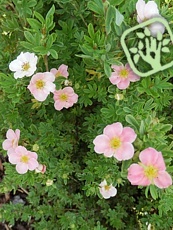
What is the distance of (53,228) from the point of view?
1.92m

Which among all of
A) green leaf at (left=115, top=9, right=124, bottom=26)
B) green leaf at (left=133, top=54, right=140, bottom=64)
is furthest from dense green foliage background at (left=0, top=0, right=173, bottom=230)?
green leaf at (left=133, top=54, right=140, bottom=64)

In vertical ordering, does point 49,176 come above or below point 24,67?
below

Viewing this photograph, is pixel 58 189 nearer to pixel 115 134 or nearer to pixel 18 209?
pixel 18 209

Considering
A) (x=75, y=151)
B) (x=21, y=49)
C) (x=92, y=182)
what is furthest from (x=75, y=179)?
(x=21, y=49)

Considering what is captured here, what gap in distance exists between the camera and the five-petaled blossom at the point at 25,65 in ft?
4.51

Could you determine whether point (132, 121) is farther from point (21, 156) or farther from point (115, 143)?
point (21, 156)

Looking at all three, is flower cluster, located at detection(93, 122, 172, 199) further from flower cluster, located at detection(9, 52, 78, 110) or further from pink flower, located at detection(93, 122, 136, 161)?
flower cluster, located at detection(9, 52, 78, 110)

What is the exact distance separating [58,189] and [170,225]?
1.53 feet

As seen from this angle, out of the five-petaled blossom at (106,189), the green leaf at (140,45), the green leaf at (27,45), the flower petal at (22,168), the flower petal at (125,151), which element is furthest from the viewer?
the five-petaled blossom at (106,189)

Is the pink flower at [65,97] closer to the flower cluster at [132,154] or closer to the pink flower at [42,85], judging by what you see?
the pink flower at [42,85]

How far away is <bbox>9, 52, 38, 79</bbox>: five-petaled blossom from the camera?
138cm

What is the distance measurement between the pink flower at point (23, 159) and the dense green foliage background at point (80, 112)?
8cm

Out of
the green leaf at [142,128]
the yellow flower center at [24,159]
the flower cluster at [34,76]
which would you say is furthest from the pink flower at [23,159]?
the green leaf at [142,128]

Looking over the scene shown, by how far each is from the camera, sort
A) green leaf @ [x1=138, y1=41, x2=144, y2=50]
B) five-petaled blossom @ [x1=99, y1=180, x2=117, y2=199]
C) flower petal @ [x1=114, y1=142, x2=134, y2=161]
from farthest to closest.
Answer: five-petaled blossom @ [x1=99, y1=180, x2=117, y2=199] < flower petal @ [x1=114, y1=142, x2=134, y2=161] < green leaf @ [x1=138, y1=41, x2=144, y2=50]
